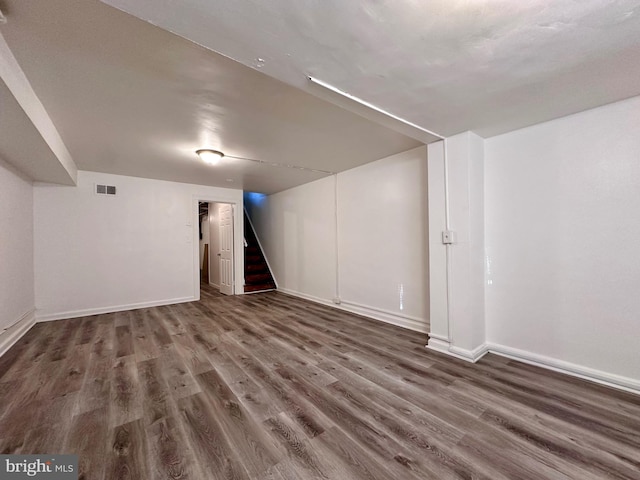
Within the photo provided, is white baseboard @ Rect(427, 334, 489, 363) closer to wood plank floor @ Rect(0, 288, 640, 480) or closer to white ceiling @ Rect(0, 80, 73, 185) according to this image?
wood plank floor @ Rect(0, 288, 640, 480)

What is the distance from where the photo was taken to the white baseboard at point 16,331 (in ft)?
9.28

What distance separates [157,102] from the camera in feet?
6.95

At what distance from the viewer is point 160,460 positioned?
1.38m

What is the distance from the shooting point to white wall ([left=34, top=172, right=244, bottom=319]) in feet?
13.0

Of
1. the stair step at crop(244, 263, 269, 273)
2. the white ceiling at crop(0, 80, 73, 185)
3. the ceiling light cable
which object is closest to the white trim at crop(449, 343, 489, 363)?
the ceiling light cable

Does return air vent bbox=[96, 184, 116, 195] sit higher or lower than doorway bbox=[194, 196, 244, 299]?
higher

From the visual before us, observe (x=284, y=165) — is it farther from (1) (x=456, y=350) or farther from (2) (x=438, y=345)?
(1) (x=456, y=350)

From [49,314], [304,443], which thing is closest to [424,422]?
[304,443]

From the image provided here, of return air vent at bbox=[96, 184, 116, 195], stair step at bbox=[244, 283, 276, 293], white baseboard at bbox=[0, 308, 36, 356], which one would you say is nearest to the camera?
white baseboard at bbox=[0, 308, 36, 356]

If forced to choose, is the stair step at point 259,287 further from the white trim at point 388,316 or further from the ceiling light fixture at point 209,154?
the ceiling light fixture at point 209,154

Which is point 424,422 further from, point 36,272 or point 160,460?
point 36,272

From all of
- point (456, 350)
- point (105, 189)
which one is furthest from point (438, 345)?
point (105, 189)

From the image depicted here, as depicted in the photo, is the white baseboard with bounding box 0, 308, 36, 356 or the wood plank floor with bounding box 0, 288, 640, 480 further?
the white baseboard with bounding box 0, 308, 36, 356

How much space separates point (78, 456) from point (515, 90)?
3.57 m
